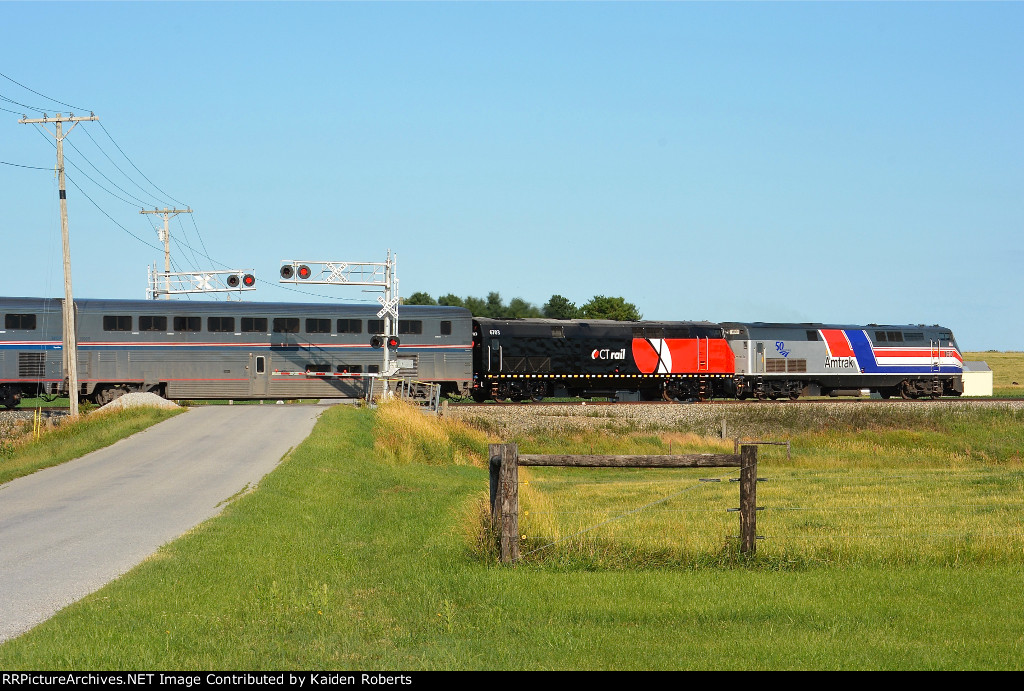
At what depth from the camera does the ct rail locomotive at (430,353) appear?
1571 inches

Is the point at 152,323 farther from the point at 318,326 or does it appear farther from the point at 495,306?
the point at 495,306

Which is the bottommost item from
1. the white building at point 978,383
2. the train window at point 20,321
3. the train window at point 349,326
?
the white building at point 978,383

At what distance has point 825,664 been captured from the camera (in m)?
7.21

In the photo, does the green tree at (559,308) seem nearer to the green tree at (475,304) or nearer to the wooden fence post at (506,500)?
the green tree at (475,304)

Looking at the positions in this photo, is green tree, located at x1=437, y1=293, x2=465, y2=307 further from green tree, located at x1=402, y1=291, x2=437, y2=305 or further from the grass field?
the grass field

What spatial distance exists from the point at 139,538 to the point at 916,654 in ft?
32.1

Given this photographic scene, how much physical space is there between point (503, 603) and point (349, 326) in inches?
1380

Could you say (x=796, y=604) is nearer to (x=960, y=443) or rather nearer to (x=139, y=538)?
(x=139, y=538)

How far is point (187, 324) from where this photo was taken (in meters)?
41.3

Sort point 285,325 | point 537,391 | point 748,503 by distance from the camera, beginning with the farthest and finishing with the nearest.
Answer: point 537,391 → point 285,325 → point 748,503

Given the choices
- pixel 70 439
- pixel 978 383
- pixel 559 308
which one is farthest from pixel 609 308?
pixel 70 439

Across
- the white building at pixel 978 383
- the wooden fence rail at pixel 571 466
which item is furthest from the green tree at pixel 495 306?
the wooden fence rail at pixel 571 466

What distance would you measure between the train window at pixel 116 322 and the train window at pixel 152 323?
0.48 m

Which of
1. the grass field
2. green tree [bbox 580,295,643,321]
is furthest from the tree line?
the grass field
